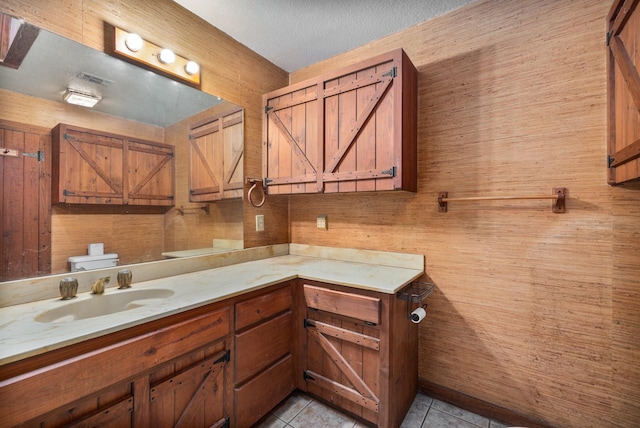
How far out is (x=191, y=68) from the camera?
1841 millimetres

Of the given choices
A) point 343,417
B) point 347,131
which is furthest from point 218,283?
point 347,131

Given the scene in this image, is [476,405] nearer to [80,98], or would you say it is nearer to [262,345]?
[262,345]

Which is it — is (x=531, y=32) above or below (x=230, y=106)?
above

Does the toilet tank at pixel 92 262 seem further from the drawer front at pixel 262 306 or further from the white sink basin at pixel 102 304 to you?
the drawer front at pixel 262 306

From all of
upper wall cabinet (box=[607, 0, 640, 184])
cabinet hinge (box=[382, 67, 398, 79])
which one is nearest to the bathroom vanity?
upper wall cabinet (box=[607, 0, 640, 184])

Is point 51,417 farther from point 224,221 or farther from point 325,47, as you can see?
point 325,47

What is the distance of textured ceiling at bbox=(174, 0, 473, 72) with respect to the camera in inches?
70.0

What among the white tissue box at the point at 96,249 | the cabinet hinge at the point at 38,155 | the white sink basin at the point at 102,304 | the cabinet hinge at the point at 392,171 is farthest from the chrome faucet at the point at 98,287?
the cabinet hinge at the point at 392,171

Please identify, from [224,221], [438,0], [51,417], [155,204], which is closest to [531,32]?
[438,0]

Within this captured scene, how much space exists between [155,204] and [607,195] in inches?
99.5

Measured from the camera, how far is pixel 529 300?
1585 mm

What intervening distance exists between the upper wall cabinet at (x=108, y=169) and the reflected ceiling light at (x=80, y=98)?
0.13m

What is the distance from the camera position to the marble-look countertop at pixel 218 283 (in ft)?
3.03

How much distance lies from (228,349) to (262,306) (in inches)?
10.9
